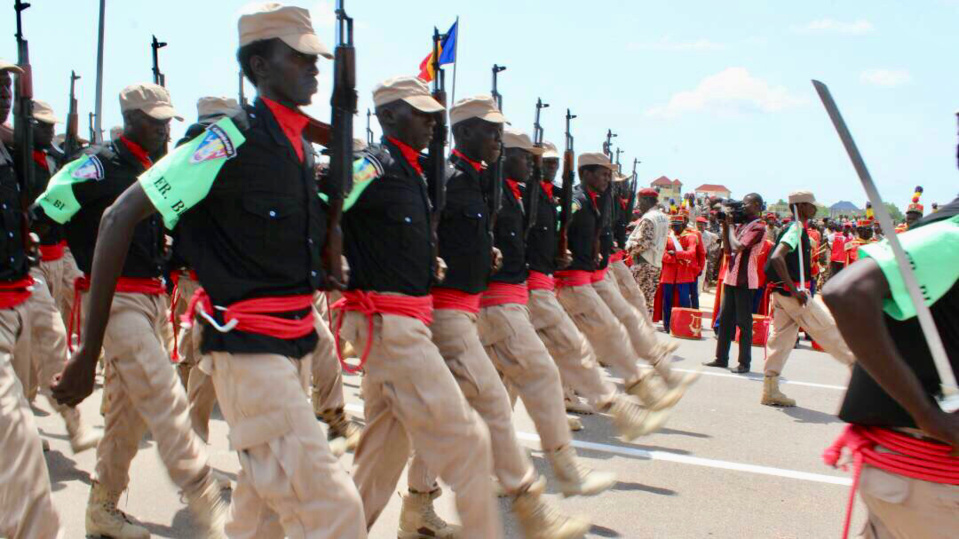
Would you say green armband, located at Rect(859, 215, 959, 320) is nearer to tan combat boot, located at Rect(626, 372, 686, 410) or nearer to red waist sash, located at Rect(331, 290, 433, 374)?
red waist sash, located at Rect(331, 290, 433, 374)

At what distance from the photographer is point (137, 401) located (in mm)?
4020

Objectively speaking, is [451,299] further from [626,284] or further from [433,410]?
[626,284]

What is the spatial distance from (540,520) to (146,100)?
9.23 ft

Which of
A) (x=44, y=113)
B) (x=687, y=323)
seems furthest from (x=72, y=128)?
(x=687, y=323)

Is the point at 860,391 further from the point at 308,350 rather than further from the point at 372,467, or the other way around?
the point at 372,467

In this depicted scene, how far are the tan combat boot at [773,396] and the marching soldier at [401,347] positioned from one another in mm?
5023

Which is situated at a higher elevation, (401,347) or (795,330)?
(401,347)

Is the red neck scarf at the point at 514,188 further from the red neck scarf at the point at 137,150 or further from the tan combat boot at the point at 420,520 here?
the red neck scarf at the point at 137,150

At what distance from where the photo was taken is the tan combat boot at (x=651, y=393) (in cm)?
657

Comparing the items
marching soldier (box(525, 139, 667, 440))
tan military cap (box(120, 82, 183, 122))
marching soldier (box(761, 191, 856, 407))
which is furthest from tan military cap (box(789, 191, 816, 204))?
tan military cap (box(120, 82, 183, 122))

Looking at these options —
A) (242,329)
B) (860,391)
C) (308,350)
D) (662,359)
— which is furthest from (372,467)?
(662,359)

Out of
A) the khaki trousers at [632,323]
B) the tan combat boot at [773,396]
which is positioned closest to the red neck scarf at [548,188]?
the khaki trousers at [632,323]

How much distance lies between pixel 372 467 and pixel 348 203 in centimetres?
114

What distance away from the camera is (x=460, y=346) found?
409 cm
